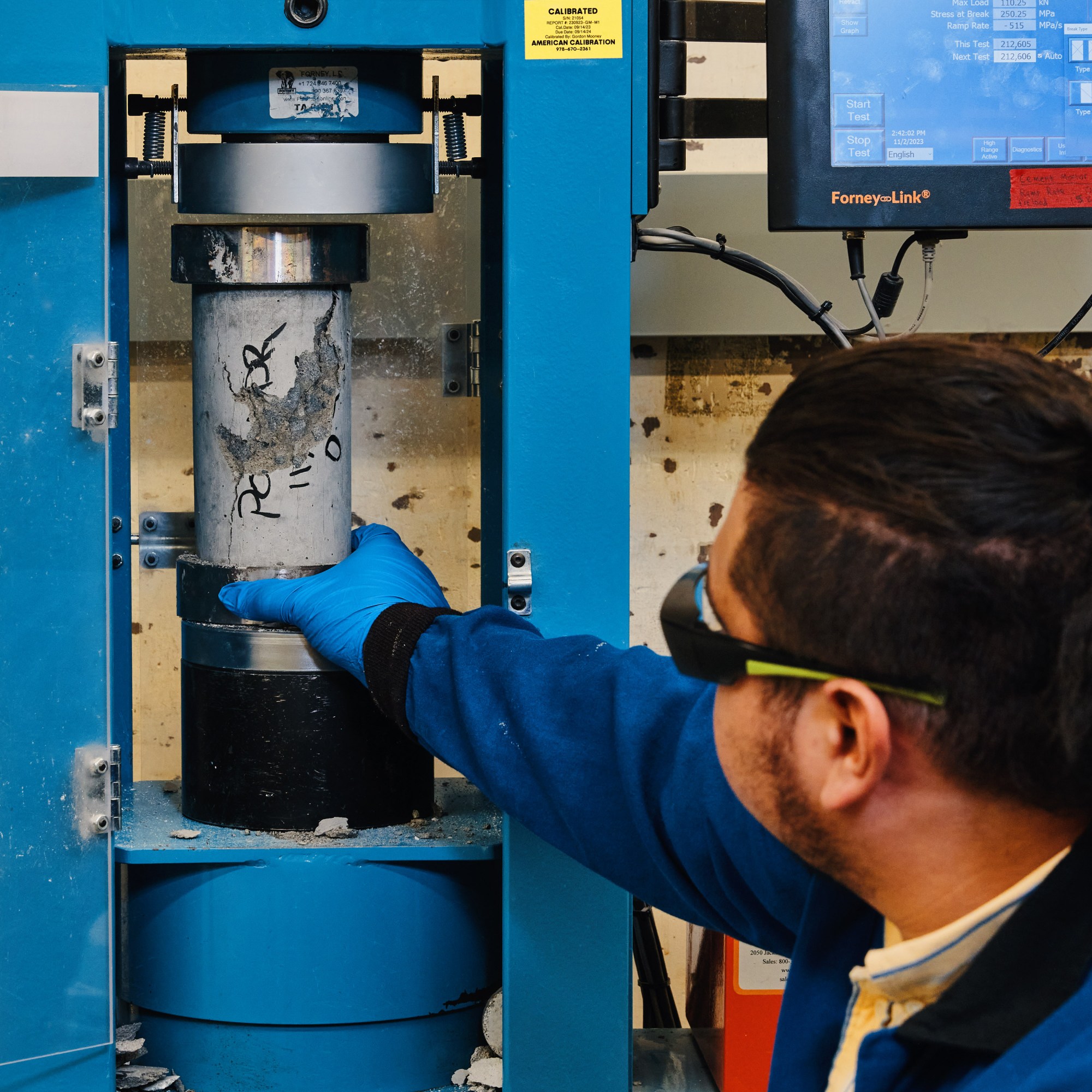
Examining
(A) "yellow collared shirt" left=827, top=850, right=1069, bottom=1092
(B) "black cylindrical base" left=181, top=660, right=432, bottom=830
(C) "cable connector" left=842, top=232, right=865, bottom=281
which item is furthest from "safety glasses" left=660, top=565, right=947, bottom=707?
(C) "cable connector" left=842, top=232, right=865, bottom=281

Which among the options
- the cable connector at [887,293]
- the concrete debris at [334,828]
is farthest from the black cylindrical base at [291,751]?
the cable connector at [887,293]

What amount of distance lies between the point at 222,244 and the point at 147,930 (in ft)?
2.04

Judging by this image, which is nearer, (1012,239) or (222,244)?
(222,244)

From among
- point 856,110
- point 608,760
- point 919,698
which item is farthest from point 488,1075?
point 856,110

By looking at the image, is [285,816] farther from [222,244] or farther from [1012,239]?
[1012,239]

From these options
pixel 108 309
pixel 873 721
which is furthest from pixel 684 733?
pixel 108 309

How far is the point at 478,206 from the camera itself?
1.38 m

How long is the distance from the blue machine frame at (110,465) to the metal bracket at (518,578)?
11 millimetres

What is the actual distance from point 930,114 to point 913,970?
2.75 ft

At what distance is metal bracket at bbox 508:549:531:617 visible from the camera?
3.43 ft

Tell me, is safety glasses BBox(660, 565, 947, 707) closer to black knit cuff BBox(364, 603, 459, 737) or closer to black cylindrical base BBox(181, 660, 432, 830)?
black knit cuff BBox(364, 603, 459, 737)

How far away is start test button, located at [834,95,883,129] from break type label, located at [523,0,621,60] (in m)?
0.26

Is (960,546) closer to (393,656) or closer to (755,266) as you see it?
(393,656)

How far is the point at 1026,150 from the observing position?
1.18 meters
